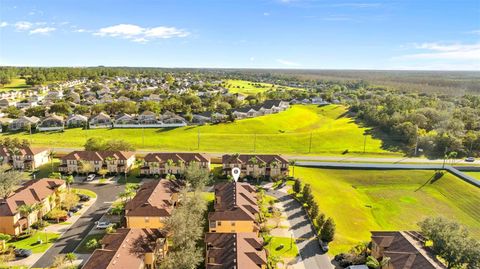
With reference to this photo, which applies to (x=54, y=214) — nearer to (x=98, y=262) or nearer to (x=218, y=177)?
(x=98, y=262)

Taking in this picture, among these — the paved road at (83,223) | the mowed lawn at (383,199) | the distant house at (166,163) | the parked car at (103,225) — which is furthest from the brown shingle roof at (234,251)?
the distant house at (166,163)

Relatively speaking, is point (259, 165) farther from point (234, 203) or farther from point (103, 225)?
point (103, 225)

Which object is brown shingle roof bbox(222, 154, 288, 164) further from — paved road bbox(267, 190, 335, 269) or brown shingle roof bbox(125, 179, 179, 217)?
brown shingle roof bbox(125, 179, 179, 217)

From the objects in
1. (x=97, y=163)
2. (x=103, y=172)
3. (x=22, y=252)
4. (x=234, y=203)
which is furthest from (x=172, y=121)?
(x=22, y=252)

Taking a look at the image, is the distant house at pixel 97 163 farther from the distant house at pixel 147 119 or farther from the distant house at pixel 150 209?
the distant house at pixel 147 119

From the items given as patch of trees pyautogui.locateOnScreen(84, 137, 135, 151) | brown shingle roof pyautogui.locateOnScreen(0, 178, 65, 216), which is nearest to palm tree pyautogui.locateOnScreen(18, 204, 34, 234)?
brown shingle roof pyautogui.locateOnScreen(0, 178, 65, 216)

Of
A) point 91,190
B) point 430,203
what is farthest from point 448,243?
point 91,190

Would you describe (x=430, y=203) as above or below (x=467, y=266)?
below
